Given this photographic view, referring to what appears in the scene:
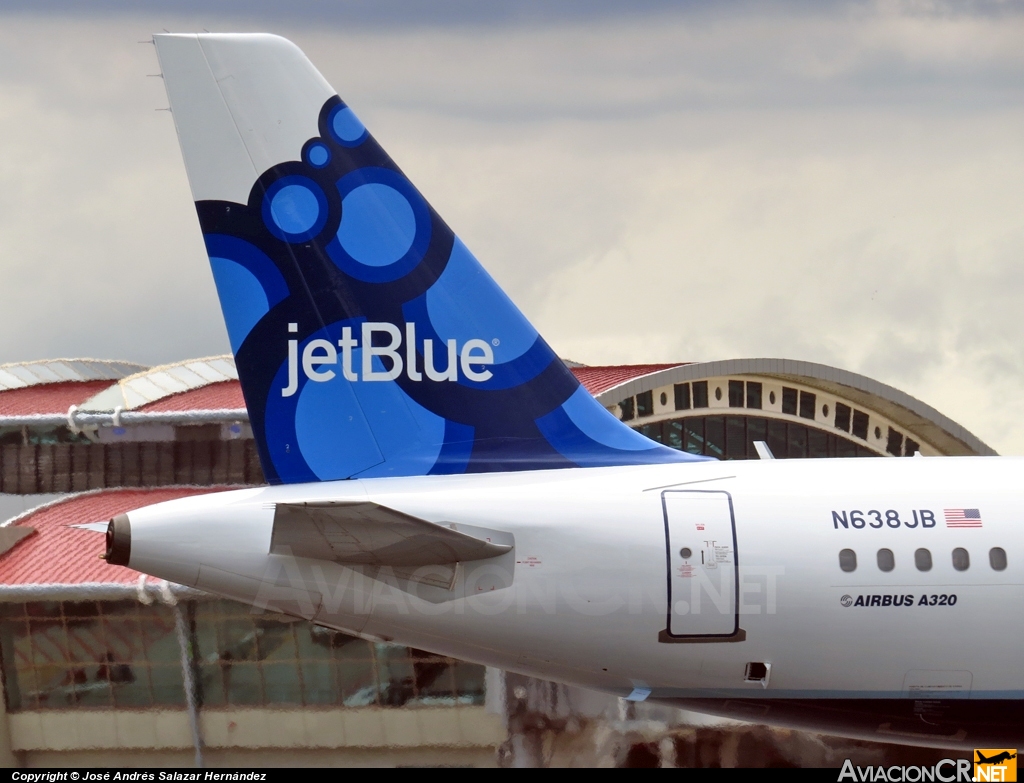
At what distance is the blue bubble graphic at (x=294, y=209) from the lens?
1418 centimetres

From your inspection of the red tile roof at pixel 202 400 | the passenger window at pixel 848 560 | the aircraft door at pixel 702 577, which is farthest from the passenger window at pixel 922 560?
the red tile roof at pixel 202 400

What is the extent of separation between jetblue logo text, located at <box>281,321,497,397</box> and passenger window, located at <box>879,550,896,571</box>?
16.6 ft

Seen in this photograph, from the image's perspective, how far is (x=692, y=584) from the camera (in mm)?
13289

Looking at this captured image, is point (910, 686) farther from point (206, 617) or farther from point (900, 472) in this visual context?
point (206, 617)

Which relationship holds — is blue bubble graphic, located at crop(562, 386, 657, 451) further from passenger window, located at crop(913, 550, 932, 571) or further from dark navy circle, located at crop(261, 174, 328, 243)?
dark navy circle, located at crop(261, 174, 328, 243)

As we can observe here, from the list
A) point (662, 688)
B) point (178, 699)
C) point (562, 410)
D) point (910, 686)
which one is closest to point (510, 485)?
point (562, 410)

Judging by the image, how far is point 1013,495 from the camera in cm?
1402

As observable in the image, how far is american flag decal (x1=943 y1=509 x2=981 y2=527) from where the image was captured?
13703mm

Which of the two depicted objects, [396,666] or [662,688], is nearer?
[662,688]

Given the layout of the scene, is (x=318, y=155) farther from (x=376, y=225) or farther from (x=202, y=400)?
(x=202, y=400)

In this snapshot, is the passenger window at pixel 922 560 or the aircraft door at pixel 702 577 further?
the passenger window at pixel 922 560

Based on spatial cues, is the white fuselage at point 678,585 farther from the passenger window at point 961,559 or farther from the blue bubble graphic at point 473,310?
the blue bubble graphic at point 473,310

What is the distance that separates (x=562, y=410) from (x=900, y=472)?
4159 mm

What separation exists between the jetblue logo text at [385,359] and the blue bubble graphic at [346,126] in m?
2.29
